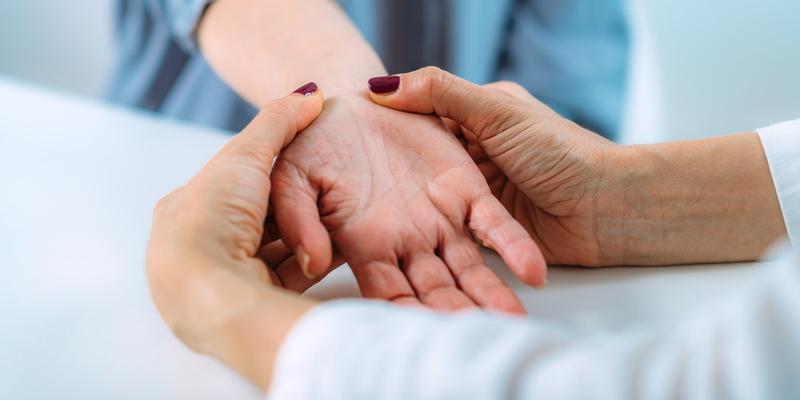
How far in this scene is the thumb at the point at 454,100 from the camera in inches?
26.8

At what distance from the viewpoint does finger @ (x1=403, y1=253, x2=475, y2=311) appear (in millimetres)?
557

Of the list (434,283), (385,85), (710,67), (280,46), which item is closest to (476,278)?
(434,283)

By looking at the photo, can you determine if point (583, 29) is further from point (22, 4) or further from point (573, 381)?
point (22, 4)

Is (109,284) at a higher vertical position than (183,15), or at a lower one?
lower

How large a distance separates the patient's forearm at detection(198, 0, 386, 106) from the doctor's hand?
0.62 feet

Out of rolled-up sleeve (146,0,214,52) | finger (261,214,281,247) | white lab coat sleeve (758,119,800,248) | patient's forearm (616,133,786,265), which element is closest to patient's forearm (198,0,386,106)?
rolled-up sleeve (146,0,214,52)

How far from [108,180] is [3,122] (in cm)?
30

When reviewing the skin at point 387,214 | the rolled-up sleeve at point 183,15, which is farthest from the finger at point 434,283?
the rolled-up sleeve at point 183,15

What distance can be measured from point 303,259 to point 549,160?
0.26m

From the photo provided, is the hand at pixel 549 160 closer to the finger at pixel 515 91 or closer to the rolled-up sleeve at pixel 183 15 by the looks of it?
the finger at pixel 515 91

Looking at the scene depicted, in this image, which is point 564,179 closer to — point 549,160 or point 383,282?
point 549,160

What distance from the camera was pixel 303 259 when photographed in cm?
56

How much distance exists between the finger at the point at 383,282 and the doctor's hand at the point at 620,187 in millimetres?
180

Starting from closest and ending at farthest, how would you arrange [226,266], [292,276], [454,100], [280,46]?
[226,266], [292,276], [454,100], [280,46]
